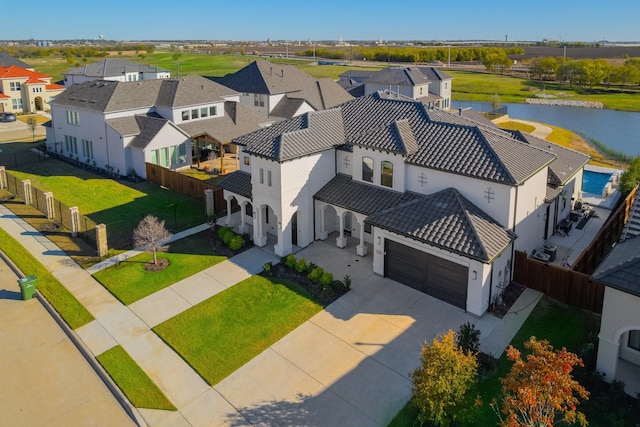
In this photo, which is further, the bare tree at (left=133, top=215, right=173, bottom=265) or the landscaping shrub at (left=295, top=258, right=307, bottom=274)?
the bare tree at (left=133, top=215, right=173, bottom=265)

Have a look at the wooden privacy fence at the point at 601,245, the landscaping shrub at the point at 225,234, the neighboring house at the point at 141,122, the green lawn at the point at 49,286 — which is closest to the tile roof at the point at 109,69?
the neighboring house at the point at 141,122

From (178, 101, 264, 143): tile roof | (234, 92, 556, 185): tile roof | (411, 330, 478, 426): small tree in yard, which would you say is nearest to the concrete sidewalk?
(411, 330, 478, 426): small tree in yard

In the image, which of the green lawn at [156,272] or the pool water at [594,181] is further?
the pool water at [594,181]

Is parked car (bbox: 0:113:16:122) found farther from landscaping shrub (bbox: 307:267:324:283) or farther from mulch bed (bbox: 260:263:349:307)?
landscaping shrub (bbox: 307:267:324:283)

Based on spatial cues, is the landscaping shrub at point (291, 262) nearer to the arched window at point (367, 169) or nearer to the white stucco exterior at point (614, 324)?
the arched window at point (367, 169)

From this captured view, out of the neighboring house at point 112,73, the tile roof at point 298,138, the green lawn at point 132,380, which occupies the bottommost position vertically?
the green lawn at point 132,380

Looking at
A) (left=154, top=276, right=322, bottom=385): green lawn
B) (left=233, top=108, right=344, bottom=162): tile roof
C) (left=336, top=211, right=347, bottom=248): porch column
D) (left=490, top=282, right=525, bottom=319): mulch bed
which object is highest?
(left=233, top=108, right=344, bottom=162): tile roof

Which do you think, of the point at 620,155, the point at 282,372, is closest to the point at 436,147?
the point at 282,372
